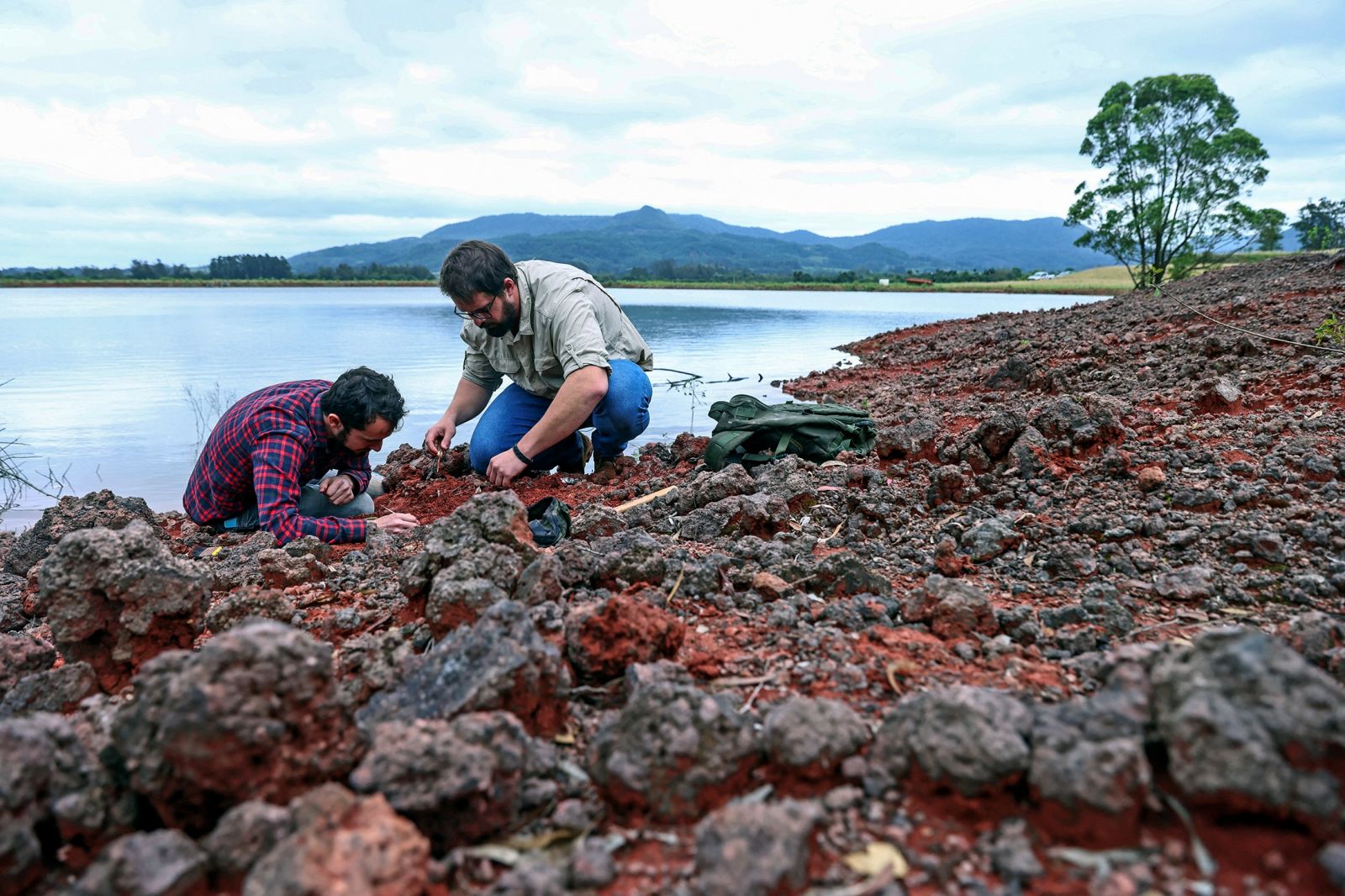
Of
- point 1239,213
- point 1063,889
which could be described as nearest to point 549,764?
point 1063,889

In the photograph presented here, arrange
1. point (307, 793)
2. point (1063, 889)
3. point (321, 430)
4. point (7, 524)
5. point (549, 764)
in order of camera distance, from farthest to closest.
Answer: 1. point (7, 524)
2. point (321, 430)
3. point (549, 764)
4. point (307, 793)
5. point (1063, 889)

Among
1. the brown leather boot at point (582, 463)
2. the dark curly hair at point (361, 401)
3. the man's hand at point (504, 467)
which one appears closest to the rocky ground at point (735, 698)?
the dark curly hair at point (361, 401)

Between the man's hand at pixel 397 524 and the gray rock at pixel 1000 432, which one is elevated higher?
the gray rock at pixel 1000 432

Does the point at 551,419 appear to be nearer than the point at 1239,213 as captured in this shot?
Yes

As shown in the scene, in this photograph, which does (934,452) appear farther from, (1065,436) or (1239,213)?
(1239,213)

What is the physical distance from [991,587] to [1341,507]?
1239mm

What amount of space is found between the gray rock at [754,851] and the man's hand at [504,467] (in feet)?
11.4

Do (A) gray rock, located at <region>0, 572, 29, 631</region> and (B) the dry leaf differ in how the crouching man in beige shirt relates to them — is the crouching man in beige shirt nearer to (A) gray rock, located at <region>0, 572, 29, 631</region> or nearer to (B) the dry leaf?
(A) gray rock, located at <region>0, 572, 29, 631</region>

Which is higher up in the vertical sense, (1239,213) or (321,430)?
(1239,213)

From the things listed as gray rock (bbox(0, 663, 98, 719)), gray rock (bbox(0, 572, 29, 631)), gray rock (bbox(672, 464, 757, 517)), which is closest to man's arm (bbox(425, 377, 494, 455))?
gray rock (bbox(672, 464, 757, 517))

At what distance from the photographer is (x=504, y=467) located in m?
4.57

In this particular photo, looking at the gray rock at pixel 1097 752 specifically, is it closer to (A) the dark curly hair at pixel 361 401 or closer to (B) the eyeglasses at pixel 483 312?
(A) the dark curly hair at pixel 361 401

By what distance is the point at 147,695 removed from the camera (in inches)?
53.7

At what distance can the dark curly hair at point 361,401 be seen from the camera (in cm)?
380
